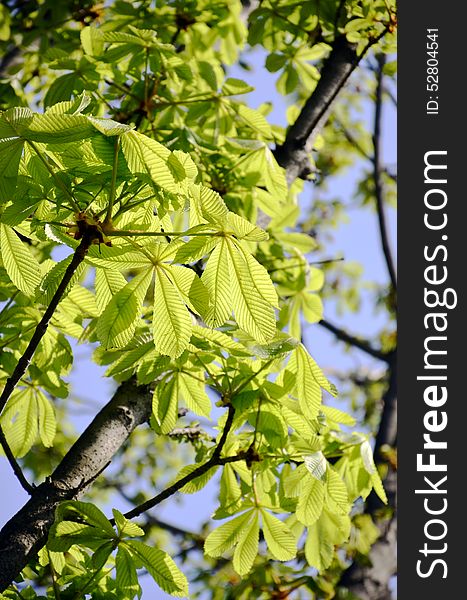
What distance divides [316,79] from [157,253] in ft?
4.95

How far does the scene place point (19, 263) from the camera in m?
1.17

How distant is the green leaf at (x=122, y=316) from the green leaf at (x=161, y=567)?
0.34m

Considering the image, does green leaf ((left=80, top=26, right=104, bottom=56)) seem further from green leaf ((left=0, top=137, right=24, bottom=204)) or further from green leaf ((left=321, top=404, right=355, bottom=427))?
green leaf ((left=321, top=404, right=355, bottom=427))

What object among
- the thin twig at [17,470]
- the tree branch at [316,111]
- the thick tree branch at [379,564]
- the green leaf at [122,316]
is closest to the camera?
the green leaf at [122,316]

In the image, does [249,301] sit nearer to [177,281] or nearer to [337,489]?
[177,281]

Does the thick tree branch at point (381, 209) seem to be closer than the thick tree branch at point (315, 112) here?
No

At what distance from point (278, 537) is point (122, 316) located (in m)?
0.64

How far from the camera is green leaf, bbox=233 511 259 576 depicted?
4.82 feet

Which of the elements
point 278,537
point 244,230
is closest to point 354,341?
point 278,537

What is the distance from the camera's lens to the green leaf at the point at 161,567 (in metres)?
1.21

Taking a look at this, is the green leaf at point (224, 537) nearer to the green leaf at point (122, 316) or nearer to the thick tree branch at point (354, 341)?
the green leaf at point (122, 316)

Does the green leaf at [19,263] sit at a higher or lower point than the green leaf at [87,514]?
higher

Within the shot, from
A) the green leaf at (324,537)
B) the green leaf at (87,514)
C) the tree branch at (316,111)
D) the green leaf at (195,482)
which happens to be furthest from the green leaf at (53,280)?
the tree branch at (316,111)

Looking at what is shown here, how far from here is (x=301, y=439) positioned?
1458 mm
